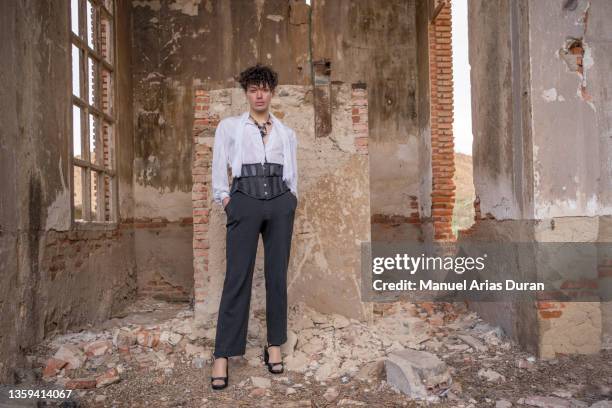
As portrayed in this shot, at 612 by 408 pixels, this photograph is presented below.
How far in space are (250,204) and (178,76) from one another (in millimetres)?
4660

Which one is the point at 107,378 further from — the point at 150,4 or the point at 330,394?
the point at 150,4

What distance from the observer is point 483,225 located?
4605 millimetres

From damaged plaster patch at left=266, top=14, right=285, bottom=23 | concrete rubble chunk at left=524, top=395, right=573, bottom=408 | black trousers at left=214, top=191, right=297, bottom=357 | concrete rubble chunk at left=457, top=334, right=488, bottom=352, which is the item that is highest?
damaged plaster patch at left=266, top=14, right=285, bottom=23

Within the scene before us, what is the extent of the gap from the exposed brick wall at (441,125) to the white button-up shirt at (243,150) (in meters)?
3.73

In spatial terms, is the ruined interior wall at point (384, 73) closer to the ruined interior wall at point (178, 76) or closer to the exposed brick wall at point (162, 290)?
the ruined interior wall at point (178, 76)

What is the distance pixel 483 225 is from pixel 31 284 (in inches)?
145

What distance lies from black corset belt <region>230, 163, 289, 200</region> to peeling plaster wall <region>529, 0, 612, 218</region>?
6.09 ft

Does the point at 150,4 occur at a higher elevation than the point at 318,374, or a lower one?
higher

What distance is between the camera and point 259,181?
10.9ft

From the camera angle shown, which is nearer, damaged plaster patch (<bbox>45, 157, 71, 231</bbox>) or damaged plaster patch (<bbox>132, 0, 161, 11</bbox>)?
damaged plaster patch (<bbox>45, 157, 71, 231</bbox>)

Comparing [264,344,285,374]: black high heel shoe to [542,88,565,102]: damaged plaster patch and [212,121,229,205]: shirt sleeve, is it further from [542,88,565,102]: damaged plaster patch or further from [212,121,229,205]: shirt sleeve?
[542,88,565,102]: damaged plaster patch

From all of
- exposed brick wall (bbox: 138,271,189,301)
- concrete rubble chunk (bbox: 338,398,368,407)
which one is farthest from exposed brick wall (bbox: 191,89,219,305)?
exposed brick wall (bbox: 138,271,189,301)

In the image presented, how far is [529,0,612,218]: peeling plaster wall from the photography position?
3723 millimetres

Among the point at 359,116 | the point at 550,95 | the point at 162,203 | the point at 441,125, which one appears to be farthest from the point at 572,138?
the point at 162,203
